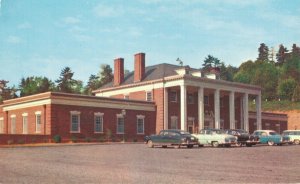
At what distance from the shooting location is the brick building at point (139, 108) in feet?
152

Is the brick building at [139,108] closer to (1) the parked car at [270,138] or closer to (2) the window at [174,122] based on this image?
(2) the window at [174,122]

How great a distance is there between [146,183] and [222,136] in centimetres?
2496

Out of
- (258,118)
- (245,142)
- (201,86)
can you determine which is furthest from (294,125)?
(245,142)

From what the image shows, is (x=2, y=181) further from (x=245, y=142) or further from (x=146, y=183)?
(x=245, y=142)

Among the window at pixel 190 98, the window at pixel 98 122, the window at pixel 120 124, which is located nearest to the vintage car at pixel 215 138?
the window at pixel 98 122

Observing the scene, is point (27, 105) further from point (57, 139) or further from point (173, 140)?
point (173, 140)

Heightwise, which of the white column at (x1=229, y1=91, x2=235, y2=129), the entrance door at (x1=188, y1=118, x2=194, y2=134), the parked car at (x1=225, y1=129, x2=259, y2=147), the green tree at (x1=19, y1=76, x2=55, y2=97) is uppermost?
the green tree at (x1=19, y1=76, x2=55, y2=97)

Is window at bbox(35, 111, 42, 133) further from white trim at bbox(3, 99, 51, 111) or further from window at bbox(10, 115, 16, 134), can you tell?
window at bbox(10, 115, 16, 134)

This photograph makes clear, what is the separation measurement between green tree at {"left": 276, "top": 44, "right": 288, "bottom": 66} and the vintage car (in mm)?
22910

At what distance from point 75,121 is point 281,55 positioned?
121 feet

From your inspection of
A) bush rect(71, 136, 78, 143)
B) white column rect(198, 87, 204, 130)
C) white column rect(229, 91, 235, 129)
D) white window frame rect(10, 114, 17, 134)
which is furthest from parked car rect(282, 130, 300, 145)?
white window frame rect(10, 114, 17, 134)

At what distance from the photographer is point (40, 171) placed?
14688 millimetres

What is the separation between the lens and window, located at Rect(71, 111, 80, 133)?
4672cm

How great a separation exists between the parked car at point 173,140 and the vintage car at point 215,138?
2121 mm
